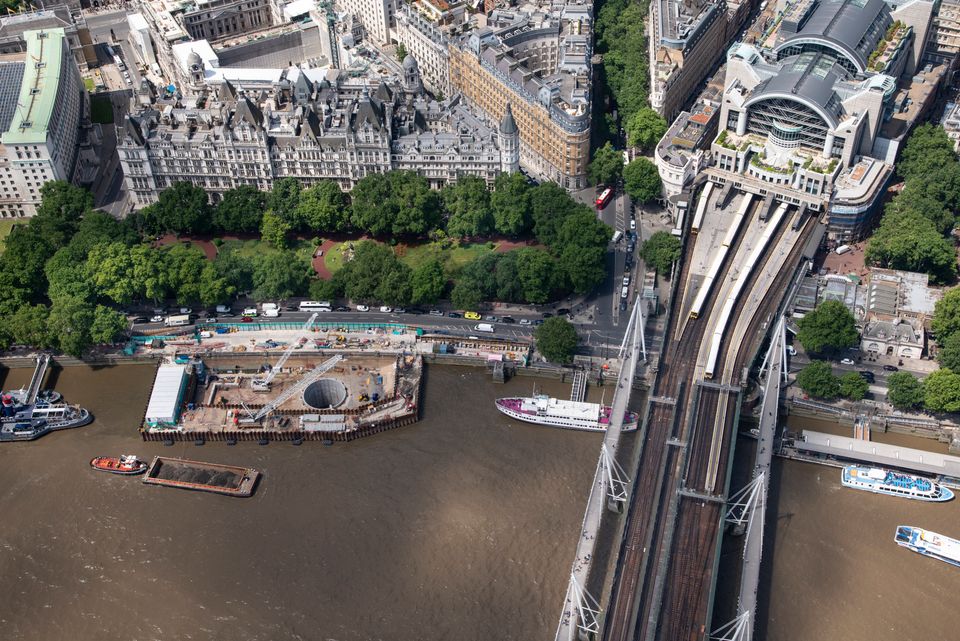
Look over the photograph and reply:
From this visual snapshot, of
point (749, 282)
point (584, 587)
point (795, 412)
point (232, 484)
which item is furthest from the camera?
point (749, 282)

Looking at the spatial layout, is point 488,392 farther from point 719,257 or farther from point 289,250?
point 289,250

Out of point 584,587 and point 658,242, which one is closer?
point 584,587

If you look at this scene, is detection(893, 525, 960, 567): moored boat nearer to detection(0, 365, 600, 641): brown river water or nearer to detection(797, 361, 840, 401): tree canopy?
detection(797, 361, 840, 401): tree canopy

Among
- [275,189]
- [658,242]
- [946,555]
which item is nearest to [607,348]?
[658,242]

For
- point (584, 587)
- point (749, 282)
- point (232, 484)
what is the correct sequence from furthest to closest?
1. point (749, 282)
2. point (232, 484)
3. point (584, 587)

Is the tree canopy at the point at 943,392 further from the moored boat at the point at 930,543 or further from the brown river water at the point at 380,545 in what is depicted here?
the moored boat at the point at 930,543

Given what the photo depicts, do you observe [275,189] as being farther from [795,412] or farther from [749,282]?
[795,412]

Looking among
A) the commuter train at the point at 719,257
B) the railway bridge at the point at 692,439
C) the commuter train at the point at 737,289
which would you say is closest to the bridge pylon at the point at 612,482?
the railway bridge at the point at 692,439
